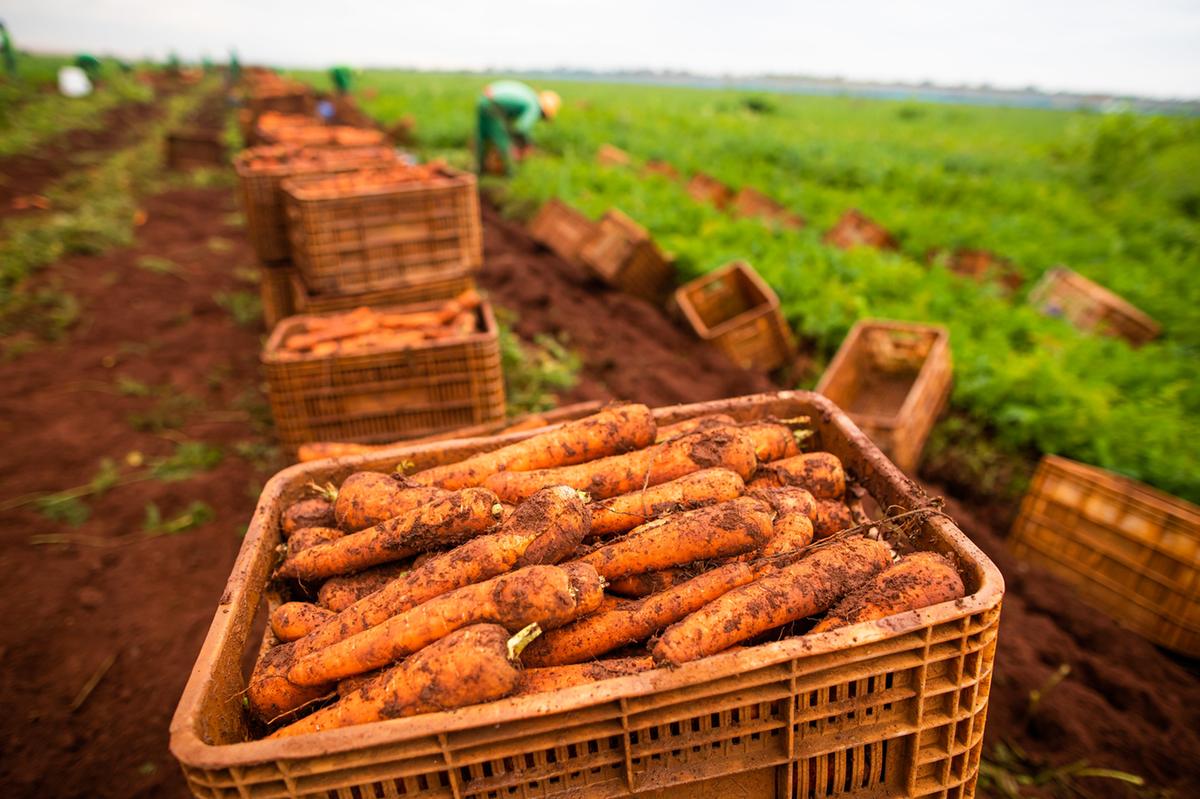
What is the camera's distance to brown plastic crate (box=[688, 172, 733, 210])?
1203 centimetres

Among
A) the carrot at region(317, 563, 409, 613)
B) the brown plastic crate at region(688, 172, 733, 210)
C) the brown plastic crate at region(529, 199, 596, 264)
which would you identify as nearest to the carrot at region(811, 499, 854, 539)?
the carrot at region(317, 563, 409, 613)

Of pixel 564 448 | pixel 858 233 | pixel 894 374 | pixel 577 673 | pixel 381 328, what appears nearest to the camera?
pixel 577 673

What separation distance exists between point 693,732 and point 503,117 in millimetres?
12953

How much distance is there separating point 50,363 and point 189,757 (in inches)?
273

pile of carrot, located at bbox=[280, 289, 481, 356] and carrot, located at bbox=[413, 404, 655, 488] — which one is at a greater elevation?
carrot, located at bbox=[413, 404, 655, 488]

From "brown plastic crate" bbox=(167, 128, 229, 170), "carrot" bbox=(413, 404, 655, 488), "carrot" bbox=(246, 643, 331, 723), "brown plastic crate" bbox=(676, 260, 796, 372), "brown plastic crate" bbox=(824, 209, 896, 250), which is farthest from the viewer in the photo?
"brown plastic crate" bbox=(167, 128, 229, 170)

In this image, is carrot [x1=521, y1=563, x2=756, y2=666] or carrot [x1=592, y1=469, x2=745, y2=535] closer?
carrot [x1=521, y1=563, x2=756, y2=666]

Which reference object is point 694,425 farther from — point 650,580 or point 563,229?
point 563,229

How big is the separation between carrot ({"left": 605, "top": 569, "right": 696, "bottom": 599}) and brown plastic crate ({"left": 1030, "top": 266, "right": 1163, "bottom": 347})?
7478 mm

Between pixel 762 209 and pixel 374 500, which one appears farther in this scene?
pixel 762 209

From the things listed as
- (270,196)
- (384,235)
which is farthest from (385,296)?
(270,196)

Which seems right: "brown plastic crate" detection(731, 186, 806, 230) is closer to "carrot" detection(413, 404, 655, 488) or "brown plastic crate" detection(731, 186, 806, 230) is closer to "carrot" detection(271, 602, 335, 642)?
"carrot" detection(413, 404, 655, 488)

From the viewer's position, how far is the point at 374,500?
210 cm

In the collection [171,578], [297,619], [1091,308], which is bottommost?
[171,578]
